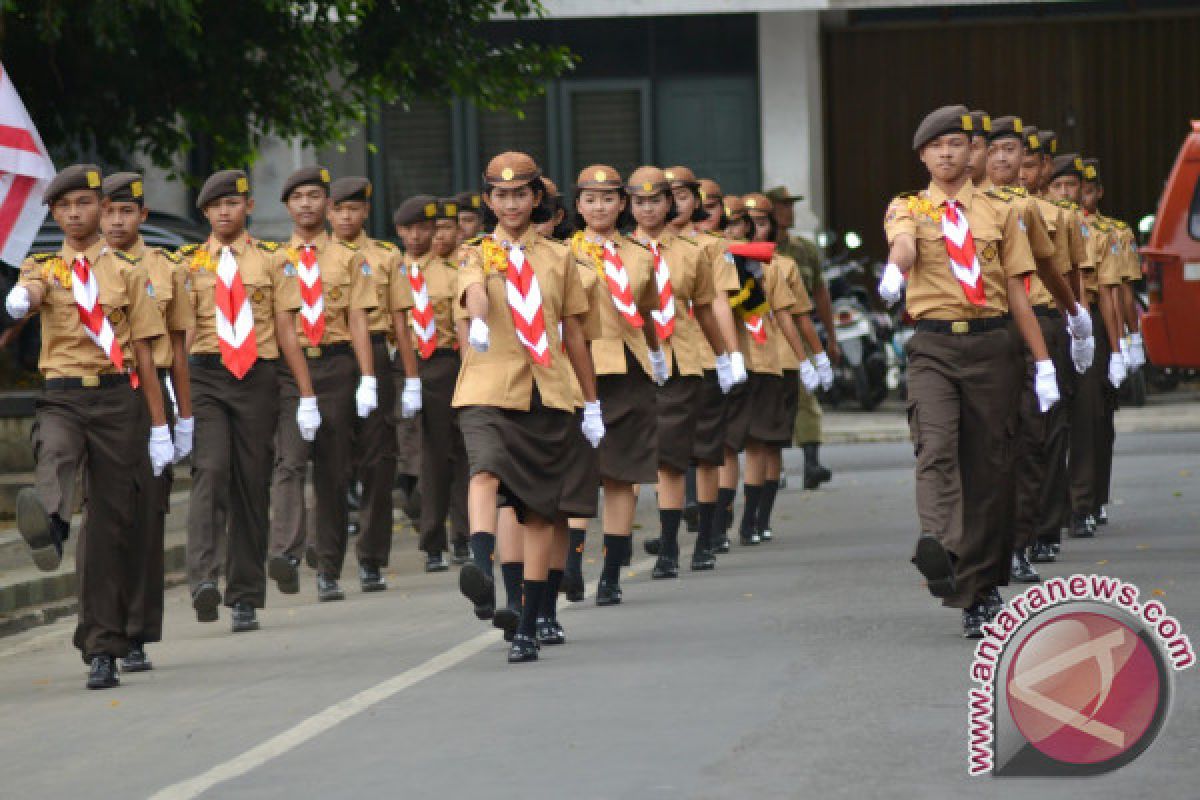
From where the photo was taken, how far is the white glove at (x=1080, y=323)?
12.2 m

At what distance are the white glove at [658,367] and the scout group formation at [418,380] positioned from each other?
1 cm

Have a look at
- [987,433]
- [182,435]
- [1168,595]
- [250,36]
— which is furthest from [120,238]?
[250,36]

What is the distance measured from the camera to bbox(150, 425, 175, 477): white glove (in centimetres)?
1070

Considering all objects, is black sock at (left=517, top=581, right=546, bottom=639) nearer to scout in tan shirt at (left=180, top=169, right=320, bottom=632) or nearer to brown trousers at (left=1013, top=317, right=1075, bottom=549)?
scout in tan shirt at (left=180, top=169, right=320, bottom=632)

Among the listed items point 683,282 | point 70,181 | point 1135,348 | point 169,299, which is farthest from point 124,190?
point 1135,348

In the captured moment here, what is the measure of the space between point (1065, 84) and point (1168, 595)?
2107 cm

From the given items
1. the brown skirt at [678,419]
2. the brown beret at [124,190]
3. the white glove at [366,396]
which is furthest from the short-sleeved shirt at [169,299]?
the brown skirt at [678,419]

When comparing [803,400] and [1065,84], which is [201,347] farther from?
[1065,84]

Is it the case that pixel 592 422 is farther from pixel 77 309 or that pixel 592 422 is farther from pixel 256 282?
pixel 256 282

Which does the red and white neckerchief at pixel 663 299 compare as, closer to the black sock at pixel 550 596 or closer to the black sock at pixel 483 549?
the black sock at pixel 550 596

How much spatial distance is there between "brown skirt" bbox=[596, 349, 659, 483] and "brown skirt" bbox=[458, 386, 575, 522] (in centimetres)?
184

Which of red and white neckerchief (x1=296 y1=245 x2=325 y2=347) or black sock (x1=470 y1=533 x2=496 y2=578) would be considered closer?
black sock (x1=470 y1=533 x2=496 y2=578)

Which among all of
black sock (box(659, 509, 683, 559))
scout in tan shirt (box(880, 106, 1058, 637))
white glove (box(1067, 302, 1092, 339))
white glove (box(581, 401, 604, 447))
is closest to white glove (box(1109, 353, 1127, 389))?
white glove (box(1067, 302, 1092, 339))

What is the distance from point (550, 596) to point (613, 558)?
1.59 meters
